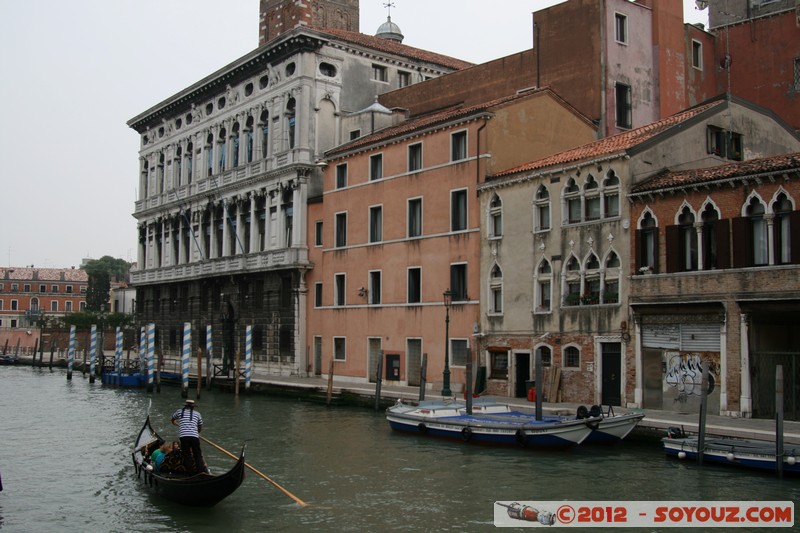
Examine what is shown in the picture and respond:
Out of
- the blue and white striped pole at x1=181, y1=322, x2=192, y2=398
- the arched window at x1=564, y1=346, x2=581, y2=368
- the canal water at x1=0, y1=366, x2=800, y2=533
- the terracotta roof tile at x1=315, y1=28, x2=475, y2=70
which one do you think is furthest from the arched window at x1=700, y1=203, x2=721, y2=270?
the terracotta roof tile at x1=315, y1=28, x2=475, y2=70

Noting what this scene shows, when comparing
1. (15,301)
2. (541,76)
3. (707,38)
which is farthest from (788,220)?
(15,301)

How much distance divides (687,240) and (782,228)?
96.2 inches

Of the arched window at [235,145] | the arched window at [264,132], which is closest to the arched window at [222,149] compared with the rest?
the arched window at [235,145]

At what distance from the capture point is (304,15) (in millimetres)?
44469

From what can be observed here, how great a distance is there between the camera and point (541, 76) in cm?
3253

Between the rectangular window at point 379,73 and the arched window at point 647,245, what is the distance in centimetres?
2083

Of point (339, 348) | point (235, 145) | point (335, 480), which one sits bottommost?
point (335, 480)

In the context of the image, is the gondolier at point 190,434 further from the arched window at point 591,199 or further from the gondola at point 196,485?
the arched window at point 591,199

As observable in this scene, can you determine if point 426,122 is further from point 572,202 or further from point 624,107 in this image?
point 572,202

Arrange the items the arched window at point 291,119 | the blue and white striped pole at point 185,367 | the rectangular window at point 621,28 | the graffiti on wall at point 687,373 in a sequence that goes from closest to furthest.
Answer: the graffiti on wall at point 687,373 < the rectangular window at point 621,28 < the blue and white striped pole at point 185,367 < the arched window at point 291,119

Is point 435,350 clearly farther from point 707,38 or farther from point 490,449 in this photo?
point 707,38

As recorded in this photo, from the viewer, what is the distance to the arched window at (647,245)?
22703mm

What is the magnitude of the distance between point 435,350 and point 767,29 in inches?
668

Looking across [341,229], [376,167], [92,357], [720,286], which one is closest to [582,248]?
[720,286]
